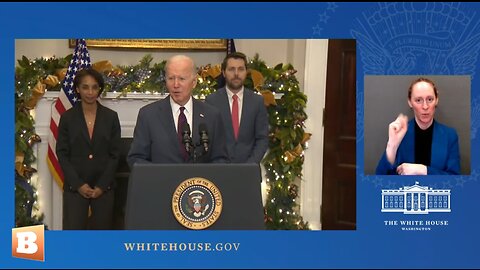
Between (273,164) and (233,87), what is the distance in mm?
522

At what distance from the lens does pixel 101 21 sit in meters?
4.98

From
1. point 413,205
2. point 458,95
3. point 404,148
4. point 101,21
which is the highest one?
point 101,21

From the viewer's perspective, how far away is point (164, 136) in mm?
4934

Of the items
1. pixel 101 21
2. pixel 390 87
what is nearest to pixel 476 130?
pixel 390 87

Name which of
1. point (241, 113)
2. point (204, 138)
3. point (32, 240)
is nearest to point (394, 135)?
point (241, 113)

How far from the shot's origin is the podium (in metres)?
4.81

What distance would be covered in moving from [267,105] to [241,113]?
16 centimetres

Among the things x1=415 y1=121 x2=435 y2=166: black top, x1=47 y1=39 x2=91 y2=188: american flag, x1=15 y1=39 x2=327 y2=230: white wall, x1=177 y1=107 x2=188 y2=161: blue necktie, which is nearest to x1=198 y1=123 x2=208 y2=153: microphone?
x1=177 y1=107 x2=188 y2=161: blue necktie

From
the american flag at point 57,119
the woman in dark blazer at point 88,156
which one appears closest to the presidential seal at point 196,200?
the woman in dark blazer at point 88,156

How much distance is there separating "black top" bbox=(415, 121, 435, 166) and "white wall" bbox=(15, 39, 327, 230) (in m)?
0.61

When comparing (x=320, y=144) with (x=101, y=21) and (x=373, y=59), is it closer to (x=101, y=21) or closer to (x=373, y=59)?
(x=373, y=59)

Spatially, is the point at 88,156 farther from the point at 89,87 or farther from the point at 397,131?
the point at 397,131

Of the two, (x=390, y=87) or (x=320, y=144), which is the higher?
(x=390, y=87)

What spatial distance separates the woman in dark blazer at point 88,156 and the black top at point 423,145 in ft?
5.85
